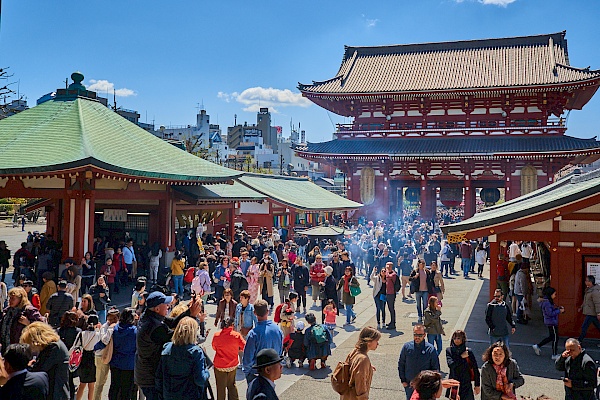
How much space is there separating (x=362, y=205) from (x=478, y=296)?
2080 centimetres

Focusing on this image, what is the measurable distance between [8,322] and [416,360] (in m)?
5.93

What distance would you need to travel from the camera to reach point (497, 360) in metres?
6.33

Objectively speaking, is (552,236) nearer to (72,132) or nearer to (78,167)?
(78,167)

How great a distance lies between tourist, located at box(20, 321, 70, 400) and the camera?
554 cm

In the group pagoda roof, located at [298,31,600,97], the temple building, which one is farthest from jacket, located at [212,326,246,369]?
pagoda roof, located at [298,31,600,97]

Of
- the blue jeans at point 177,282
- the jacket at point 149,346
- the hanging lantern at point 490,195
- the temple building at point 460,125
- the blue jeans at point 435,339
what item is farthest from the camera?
the hanging lantern at point 490,195

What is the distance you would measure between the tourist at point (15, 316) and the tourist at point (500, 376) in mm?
6360

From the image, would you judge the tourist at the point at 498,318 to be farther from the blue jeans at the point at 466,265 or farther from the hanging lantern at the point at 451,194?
the hanging lantern at the point at 451,194

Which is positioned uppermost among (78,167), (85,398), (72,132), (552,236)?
(72,132)

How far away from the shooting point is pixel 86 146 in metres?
15.3

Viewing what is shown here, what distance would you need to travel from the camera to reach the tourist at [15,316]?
7520 mm

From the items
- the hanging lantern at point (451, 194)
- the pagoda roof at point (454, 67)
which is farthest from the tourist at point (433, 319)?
the hanging lantern at point (451, 194)

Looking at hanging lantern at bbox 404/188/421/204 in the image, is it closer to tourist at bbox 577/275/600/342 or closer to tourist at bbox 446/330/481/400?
tourist at bbox 577/275/600/342

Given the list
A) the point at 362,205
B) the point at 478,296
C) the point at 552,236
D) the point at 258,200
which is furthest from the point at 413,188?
the point at 552,236
